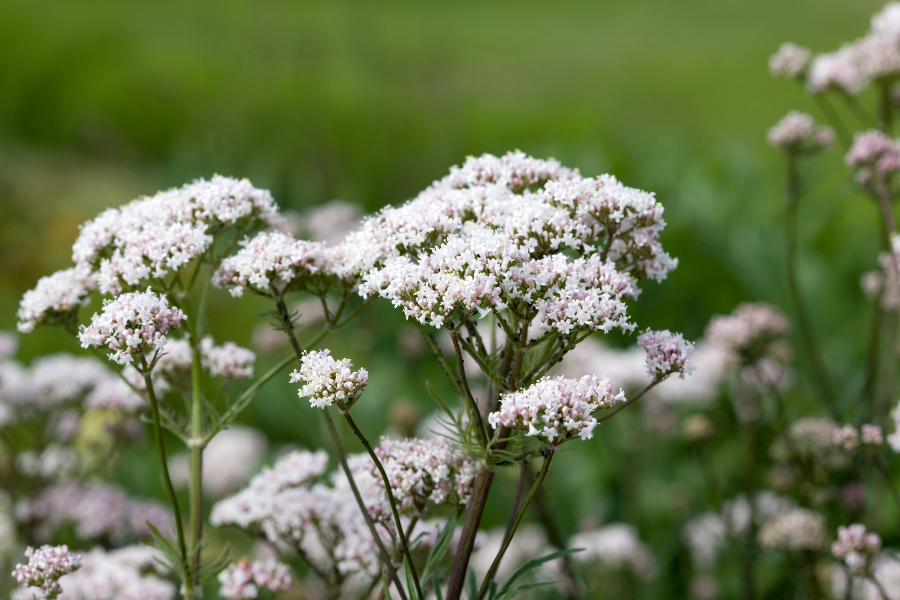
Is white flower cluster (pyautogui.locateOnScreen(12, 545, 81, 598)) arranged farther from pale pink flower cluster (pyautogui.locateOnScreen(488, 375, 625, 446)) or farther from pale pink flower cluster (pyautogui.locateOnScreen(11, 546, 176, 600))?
pale pink flower cluster (pyautogui.locateOnScreen(488, 375, 625, 446))

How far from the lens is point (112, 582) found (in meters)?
2.34

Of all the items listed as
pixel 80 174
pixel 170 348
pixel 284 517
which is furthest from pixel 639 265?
pixel 80 174

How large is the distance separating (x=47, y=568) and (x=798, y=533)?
231 centimetres

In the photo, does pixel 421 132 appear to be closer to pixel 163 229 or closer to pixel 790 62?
pixel 790 62

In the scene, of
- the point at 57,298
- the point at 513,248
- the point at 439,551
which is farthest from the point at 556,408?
the point at 57,298

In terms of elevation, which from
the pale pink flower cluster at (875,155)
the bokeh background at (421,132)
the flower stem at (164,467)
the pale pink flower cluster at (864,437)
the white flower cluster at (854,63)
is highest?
the bokeh background at (421,132)

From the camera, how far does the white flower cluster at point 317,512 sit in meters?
2.10

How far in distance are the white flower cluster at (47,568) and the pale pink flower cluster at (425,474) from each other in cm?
75

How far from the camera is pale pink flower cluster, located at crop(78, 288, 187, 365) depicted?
1.76 metres

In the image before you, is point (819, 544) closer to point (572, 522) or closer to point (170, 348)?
point (572, 522)

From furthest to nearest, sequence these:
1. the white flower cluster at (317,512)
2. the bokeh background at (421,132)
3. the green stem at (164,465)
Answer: the bokeh background at (421,132) < the white flower cluster at (317,512) < the green stem at (164,465)

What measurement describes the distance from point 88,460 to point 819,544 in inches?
142

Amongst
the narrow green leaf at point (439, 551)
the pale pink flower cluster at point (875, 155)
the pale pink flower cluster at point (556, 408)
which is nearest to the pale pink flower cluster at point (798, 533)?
the pale pink flower cluster at point (875, 155)

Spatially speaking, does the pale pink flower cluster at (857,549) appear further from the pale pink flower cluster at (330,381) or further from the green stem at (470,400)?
the pale pink flower cluster at (330,381)
